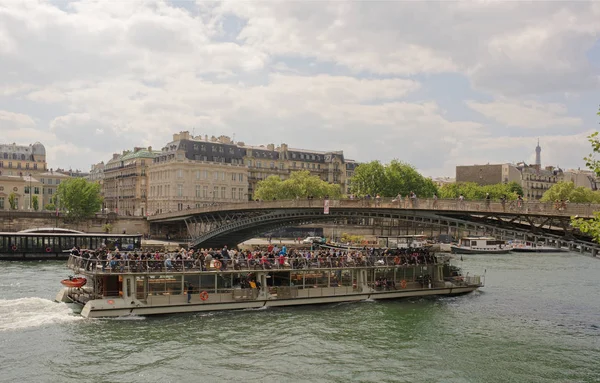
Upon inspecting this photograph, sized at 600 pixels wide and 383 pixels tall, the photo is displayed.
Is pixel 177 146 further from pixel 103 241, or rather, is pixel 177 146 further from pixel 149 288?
pixel 149 288

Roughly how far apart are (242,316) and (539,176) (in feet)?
422

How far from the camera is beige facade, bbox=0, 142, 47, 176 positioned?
14150cm

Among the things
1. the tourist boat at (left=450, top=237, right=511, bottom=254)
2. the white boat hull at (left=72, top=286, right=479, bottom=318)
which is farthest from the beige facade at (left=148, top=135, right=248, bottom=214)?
the white boat hull at (left=72, top=286, right=479, bottom=318)

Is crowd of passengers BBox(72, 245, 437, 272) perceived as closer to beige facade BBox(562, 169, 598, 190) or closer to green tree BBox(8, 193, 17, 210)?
green tree BBox(8, 193, 17, 210)

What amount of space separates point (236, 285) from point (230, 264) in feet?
4.68

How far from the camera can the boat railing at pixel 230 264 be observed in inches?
1264

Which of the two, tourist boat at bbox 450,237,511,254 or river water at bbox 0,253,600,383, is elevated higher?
tourist boat at bbox 450,237,511,254

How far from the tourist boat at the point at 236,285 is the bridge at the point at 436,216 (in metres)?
3.86

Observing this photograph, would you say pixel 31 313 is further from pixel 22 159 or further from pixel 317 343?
pixel 22 159

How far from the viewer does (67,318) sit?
98.6 feet

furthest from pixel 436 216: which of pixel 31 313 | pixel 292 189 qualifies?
pixel 292 189

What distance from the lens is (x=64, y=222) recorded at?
85000mm

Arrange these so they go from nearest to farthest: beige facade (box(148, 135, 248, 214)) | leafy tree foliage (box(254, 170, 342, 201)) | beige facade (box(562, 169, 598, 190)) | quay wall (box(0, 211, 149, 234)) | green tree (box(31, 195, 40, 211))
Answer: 1. quay wall (box(0, 211, 149, 234))
2. leafy tree foliage (box(254, 170, 342, 201))
3. beige facade (box(148, 135, 248, 214))
4. green tree (box(31, 195, 40, 211))
5. beige facade (box(562, 169, 598, 190))

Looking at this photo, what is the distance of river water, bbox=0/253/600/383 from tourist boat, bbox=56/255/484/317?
0.78 metres
